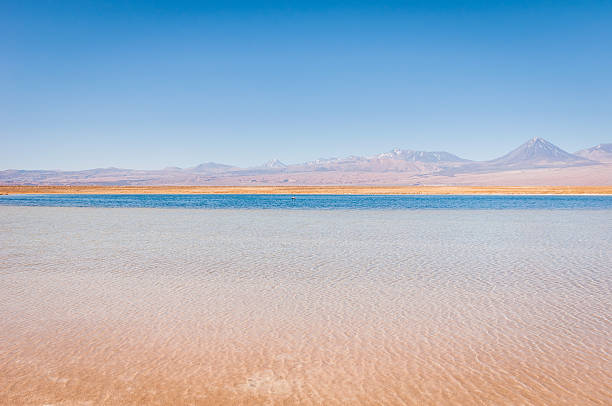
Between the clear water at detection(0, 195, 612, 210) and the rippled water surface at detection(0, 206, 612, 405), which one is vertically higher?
the rippled water surface at detection(0, 206, 612, 405)

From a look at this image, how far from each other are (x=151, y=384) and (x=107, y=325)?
2104mm

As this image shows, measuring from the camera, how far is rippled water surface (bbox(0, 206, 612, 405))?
4234 millimetres

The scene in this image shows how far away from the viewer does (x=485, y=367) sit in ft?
15.3

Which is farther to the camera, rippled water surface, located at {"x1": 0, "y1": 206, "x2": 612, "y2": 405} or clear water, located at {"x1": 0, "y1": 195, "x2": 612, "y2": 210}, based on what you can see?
clear water, located at {"x1": 0, "y1": 195, "x2": 612, "y2": 210}

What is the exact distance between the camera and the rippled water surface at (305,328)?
4234 millimetres

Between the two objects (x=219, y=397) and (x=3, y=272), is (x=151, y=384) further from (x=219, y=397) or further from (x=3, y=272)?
(x=3, y=272)

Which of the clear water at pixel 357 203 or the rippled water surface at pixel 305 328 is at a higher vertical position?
the rippled water surface at pixel 305 328

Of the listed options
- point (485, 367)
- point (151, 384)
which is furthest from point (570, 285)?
point (151, 384)

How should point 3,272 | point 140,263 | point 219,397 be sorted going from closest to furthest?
point 219,397 → point 3,272 → point 140,263

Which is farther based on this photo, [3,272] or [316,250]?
[316,250]

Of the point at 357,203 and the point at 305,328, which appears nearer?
the point at 305,328

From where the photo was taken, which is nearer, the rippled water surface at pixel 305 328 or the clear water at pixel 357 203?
the rippled water surface at pixel 305 328

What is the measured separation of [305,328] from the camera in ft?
19.5

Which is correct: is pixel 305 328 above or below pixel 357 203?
above
